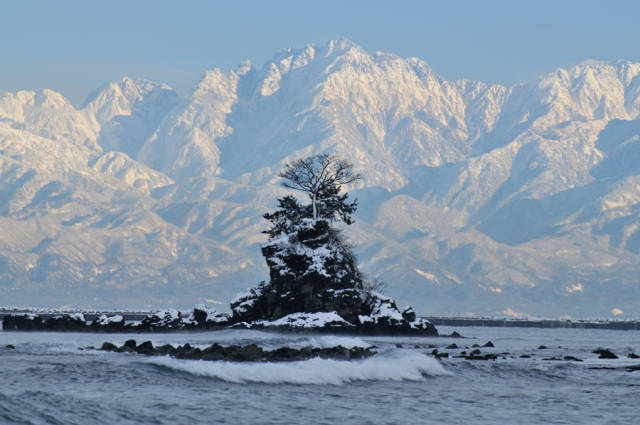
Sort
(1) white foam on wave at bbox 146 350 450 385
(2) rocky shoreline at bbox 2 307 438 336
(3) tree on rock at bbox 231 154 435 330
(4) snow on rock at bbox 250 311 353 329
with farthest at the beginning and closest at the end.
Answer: (3) tree on rock at bbox 231 154 435 330 < (2) rocky shoreline at bbox 2 307 438 336 < (4) snow on rock at bbox 250 311 353 329 < (1) white foam on wave at bbox 146 350 450 385

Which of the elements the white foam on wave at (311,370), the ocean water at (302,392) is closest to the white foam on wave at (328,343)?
the ocean water at (302,392)

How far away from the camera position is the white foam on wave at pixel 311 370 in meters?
48.0

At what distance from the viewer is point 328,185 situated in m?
125

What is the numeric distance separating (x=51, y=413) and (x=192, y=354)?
2540cm

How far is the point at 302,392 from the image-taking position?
4450 centimetres

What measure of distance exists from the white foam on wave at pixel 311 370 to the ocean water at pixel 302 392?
61 millimetres

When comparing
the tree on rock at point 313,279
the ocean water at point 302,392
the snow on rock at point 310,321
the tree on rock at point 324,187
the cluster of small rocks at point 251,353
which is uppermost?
the tree on rock at point 324,187

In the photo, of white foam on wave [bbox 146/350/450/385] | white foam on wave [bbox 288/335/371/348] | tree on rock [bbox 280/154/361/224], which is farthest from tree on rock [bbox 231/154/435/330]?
white foam on wave [bbox 146/350/450/385]

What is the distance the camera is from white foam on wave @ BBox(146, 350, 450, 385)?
4802 cm

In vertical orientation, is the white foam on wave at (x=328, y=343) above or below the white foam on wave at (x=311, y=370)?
above

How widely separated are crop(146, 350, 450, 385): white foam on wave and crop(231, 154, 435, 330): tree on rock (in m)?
55.0

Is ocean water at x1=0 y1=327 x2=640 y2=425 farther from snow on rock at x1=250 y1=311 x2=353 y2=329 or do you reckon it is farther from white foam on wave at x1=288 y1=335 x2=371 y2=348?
snow on rock at x1=250 y1=311 x2=353 y2=329

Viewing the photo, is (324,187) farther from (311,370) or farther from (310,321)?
(311,370)

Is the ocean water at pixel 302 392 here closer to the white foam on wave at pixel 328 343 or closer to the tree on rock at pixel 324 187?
the white foam on wave at pixel 328 343
